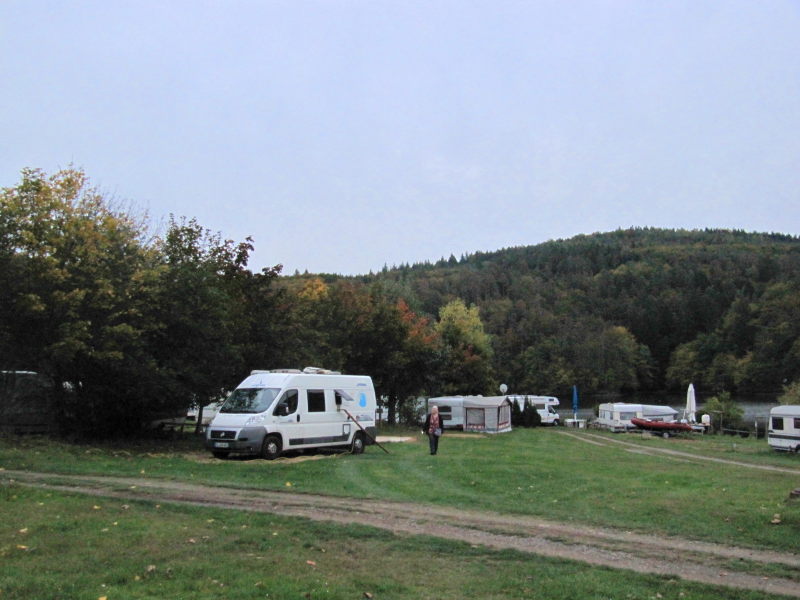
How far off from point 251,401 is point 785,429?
25116 mm

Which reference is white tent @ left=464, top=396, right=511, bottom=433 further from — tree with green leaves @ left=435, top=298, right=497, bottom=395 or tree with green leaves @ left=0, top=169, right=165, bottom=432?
tree with green leaves @ left=0, top=169, right=165, bottom=432

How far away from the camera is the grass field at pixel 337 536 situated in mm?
6473

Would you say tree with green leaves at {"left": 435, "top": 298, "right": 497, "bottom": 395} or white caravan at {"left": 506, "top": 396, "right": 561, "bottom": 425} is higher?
tree with green leaves at {"left": 435, "top": 298, "right": 497, "bottom": 395}

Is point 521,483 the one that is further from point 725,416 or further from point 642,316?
point 642,316

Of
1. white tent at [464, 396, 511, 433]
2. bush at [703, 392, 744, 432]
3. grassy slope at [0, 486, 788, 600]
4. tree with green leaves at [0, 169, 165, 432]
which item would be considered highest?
tree with green leaves at [0, 169, 165, 432]

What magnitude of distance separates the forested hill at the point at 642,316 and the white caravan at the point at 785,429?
4945 cm

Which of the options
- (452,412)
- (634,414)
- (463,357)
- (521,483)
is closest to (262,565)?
(521,483)

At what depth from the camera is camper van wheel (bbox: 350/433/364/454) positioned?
69.1 ft

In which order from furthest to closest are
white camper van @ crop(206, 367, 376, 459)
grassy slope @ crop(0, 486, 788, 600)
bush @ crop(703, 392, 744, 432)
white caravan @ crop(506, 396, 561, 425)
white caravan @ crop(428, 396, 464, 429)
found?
1. white caravan @ crop(506, 396, 561, 425)
2. bush @ crop(703, 392, 744, 432)
3. white caravan @ crop(428, 396, 464, 429)
4. white camper van @ crop(206, 367, 376, 459)
5. grassy slope @ crop(0, 486, 788, 600)

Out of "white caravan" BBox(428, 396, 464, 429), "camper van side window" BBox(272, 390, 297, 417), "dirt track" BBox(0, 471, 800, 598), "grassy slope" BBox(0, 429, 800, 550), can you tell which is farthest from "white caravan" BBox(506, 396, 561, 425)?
"dirt track" BBox(0, 471, 800, 598)

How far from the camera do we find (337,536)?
862cm

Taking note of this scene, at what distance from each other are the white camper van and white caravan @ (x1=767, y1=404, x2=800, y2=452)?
68.2 feet

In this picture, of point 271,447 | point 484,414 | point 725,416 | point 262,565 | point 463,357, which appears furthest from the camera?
point 463,357

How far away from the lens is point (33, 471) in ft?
46.1
